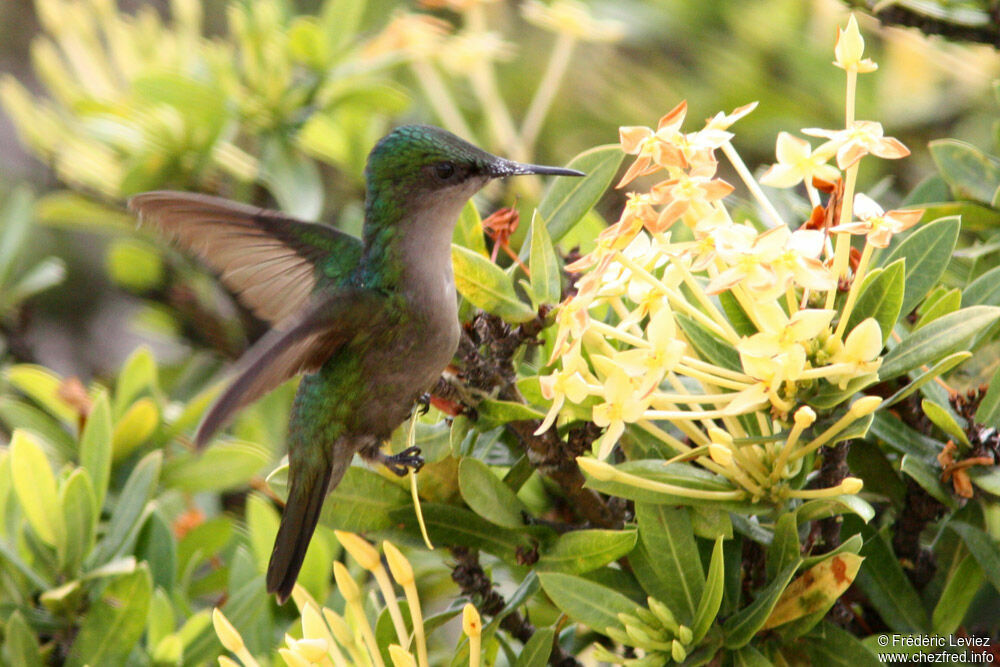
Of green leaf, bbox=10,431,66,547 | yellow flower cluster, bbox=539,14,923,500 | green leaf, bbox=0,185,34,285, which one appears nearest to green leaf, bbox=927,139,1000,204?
yellow flower cluster, bbox=539,14,923,500

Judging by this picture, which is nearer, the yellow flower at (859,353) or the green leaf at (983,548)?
the yellow flower at (859,353)

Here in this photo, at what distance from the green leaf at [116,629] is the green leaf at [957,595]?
1.06m

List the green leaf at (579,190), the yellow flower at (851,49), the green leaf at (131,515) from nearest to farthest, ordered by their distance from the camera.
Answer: the yellow flower at (851,49) < the green leaf at (579,190) < the green leaf at (131,515)

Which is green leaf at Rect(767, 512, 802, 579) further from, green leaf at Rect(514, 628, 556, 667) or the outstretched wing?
the outstretched wing

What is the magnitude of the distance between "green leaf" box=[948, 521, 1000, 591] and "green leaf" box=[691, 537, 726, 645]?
275 millimetres

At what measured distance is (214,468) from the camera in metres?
1.93

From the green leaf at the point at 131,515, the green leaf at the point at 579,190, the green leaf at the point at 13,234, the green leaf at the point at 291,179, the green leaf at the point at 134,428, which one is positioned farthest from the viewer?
the green leaf at the point at 13,234

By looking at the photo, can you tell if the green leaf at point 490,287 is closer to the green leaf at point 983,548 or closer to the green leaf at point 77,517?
the green leaf at point 983,548

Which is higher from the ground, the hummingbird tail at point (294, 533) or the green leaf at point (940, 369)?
the green leaf at point (940, 369)

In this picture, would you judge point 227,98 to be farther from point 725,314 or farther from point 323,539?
point 725,314

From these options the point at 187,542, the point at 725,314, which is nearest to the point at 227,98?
the point at 187,542

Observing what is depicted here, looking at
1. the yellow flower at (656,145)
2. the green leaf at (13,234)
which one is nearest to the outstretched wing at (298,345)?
the yellow flower at (656,145)

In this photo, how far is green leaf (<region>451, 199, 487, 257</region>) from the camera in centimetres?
139

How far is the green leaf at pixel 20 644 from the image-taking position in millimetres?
1502
